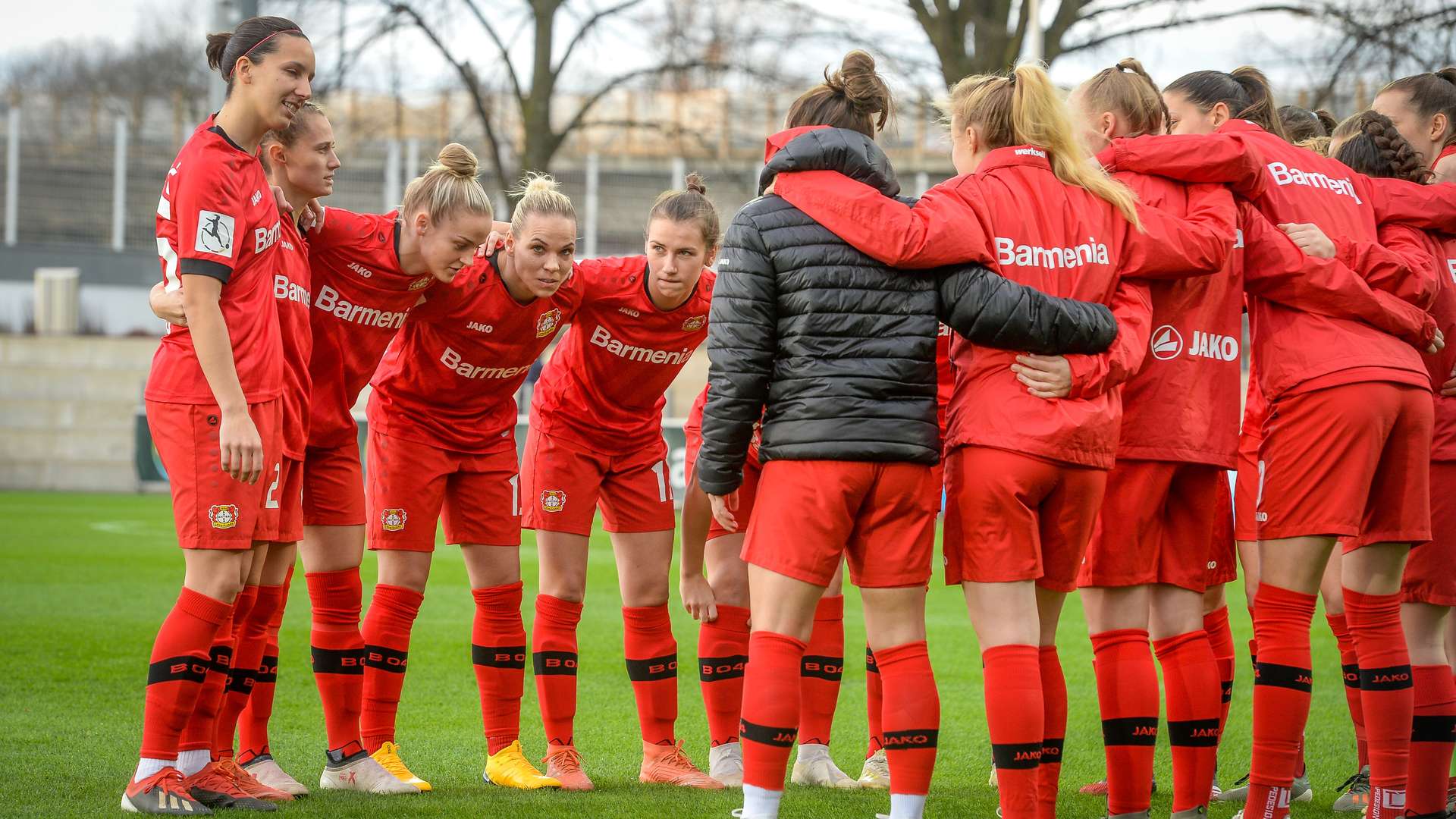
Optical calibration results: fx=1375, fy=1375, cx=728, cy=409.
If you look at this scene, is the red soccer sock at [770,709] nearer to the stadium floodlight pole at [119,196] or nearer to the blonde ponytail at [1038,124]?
the blonde ponytail at [1038,124]

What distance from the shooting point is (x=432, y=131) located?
76.8 feet

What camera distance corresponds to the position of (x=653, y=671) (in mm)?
5105

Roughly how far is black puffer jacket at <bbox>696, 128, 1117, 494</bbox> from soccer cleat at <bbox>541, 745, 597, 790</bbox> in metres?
1.71

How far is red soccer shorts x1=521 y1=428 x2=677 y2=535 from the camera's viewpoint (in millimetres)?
5070

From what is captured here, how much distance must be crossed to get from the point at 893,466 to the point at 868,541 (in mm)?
230

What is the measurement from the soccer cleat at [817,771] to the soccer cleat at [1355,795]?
5.48 ft

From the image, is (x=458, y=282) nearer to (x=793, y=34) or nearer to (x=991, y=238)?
(x=991, y=238)

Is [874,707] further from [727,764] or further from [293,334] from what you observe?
[293,334]

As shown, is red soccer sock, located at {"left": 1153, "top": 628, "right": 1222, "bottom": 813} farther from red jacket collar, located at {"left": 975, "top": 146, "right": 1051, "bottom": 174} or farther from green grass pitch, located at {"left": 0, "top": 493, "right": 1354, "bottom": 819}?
red jacket collar, located at {"left": 975, "top": 146, "right": 1051, "bottom": 174}

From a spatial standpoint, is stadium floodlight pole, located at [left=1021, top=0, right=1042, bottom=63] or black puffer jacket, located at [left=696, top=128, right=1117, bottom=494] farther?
stadium floodlight pole, located at [left=1021, top=0, right=1042, bottom=63]

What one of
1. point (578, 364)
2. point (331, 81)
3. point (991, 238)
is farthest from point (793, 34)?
point (991, 238)

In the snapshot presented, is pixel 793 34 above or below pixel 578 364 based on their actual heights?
above

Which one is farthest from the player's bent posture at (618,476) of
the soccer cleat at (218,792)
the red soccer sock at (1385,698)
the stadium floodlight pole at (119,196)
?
the stadium floodlight pole at (119,196)

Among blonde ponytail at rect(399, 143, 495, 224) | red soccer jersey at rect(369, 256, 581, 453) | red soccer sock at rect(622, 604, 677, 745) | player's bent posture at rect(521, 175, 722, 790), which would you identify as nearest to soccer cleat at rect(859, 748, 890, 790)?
player's bent posture at rect(521, 175, 722, 790)
